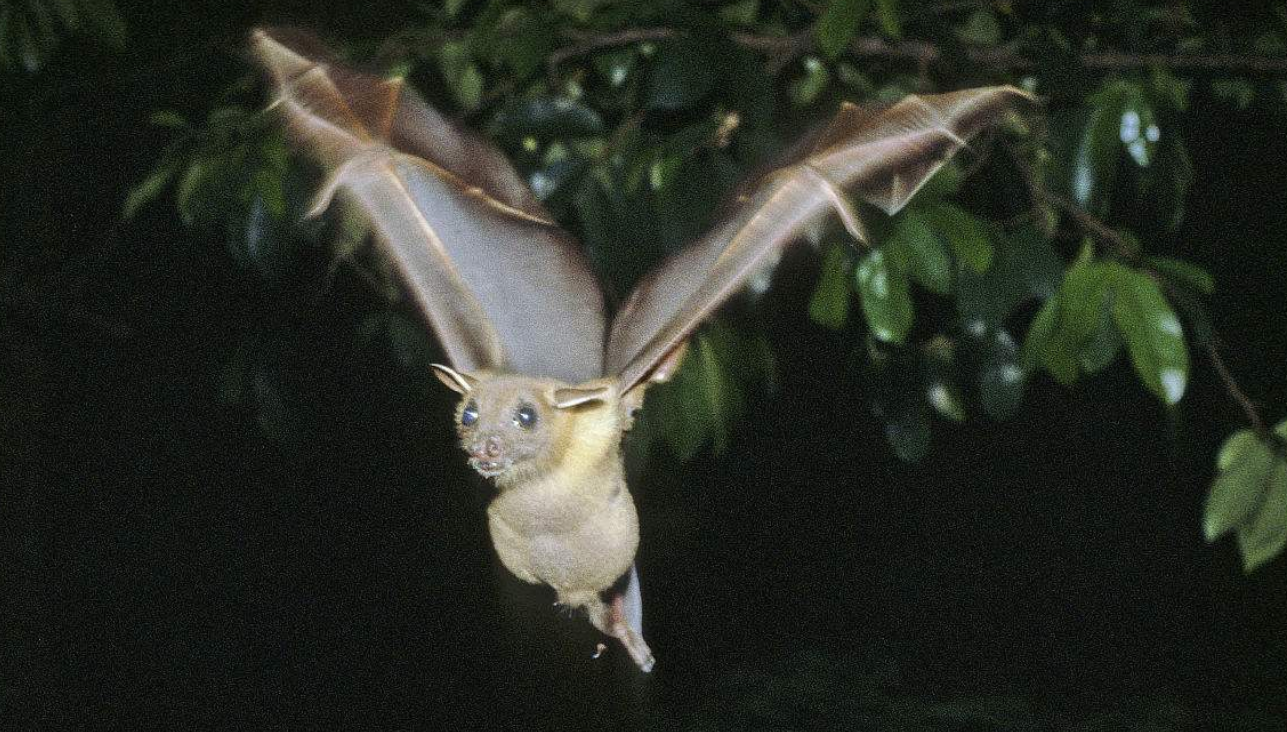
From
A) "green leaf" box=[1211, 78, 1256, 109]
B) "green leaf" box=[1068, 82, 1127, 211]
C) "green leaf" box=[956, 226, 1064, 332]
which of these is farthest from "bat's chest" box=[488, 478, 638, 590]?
"green leaf" box=[1211, 78, 1256, 109]

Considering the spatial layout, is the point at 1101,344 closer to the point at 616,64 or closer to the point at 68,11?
the point at 616,64

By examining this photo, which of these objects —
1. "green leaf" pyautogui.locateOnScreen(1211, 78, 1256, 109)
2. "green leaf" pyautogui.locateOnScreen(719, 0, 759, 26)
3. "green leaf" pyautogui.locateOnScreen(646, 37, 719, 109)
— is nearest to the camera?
"green leaf" pyautogui.locateOnScreen(646, 37, 719, 109)

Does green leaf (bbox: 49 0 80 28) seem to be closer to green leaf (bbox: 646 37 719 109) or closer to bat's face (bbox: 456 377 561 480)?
green leaf (bbox: 646 37 719 109)

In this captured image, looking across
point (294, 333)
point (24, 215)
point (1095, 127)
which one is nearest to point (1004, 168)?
point (1095, 127)

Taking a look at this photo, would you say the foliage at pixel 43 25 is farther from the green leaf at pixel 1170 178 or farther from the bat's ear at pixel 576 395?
the bat's ear at pixel 576 395

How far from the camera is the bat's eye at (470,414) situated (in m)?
0.36

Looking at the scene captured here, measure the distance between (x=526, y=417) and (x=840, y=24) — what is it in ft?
3.38

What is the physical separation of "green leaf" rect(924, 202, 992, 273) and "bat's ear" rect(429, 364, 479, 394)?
3.31 feet

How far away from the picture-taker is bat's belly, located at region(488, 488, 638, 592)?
1.16ft

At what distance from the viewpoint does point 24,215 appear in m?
1.97

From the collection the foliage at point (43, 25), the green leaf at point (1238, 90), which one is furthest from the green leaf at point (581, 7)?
the green leaf at point (1238, 90)

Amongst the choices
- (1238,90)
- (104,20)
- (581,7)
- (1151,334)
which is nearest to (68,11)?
(104,20)

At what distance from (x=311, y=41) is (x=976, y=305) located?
105cm

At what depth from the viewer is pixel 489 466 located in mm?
336
